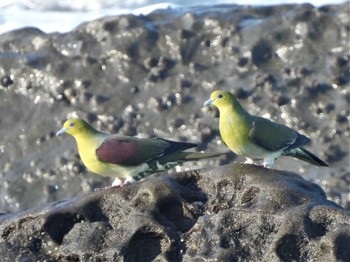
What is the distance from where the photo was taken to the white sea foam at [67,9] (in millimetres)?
18859

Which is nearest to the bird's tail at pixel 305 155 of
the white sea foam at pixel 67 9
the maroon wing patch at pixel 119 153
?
the maroon wing patch at pixel 119 153

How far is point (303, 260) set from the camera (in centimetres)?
648

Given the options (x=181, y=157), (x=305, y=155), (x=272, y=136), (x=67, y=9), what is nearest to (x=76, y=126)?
(x=181, y=157)

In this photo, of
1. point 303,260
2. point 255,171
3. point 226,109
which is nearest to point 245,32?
point 226,109

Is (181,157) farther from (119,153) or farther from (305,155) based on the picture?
(305,155)

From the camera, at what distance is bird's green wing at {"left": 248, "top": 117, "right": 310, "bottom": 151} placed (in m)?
8.29

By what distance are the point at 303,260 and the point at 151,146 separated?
211 centimetres

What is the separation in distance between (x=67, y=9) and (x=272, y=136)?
11.8 metres

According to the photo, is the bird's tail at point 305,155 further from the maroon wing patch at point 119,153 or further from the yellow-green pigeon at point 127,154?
the maroon wing patch at point 119,153

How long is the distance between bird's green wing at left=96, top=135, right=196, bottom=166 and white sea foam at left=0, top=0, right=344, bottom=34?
10.4 m

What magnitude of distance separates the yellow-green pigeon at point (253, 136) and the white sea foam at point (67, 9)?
33.7 feet

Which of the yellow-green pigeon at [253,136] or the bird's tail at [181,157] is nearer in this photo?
the yellow-green pigeon at [253,136]

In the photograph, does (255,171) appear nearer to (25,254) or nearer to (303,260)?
(303,260)

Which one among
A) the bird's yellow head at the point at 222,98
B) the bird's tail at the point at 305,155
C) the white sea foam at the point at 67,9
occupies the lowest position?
the white sea foam at the point at 67,9
